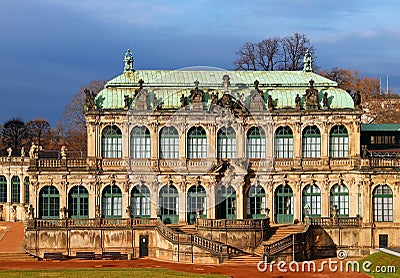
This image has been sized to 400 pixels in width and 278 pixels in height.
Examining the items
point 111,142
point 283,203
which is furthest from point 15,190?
point 283,203

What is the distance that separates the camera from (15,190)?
269 feet

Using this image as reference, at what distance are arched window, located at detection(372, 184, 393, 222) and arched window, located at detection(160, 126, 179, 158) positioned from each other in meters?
16.5

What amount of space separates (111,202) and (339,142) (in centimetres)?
1941

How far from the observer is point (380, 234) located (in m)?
A: 65.3

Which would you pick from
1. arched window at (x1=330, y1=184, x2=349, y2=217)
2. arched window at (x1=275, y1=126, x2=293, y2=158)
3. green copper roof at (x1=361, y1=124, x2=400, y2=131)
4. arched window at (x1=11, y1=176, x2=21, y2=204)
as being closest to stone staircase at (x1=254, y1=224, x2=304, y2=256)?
arched window at (x1=330, y1=184, x2=349, y2=217)

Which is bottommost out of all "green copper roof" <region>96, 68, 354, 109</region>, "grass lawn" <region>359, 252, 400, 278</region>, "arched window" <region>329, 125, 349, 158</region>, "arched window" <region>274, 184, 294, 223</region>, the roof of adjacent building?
"grass lawn" <region>359, 252, 400, 278</region>

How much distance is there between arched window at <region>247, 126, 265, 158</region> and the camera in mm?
67562

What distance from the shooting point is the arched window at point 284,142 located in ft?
221

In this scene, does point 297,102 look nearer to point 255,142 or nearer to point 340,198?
point 255,142

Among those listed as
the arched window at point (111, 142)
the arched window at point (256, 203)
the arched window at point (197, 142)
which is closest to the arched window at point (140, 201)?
the arched window at point (111, 142)

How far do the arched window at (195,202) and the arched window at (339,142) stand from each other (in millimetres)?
11067

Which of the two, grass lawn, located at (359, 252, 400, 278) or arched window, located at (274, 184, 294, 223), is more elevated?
arched window, located at (274, 184, 294, 223)

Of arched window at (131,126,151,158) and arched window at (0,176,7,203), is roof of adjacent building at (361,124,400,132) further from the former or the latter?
arched window at (0,176,7,203)

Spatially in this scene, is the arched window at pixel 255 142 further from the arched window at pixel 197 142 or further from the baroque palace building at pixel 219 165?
the arched window at pixel 197 142
